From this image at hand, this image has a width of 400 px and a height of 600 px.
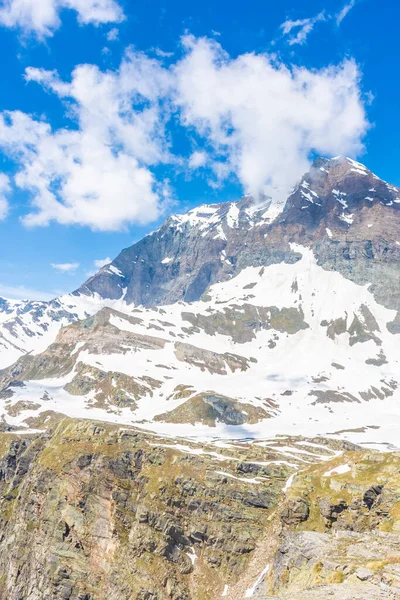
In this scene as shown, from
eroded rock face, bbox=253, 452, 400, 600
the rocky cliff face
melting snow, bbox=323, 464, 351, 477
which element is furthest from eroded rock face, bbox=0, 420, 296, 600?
eroded rock face, bbox=253, 452, 400, 600

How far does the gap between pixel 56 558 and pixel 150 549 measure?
22998 millimetres

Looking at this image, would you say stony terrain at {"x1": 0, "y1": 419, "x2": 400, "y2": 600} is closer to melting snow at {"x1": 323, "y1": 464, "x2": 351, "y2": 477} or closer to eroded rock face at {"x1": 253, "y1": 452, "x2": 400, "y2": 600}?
eroded rock face at {"x1": 253, "y1": 452, "x2": 400, "y2": 600}

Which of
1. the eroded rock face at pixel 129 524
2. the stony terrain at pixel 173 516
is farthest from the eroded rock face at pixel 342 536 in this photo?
the eroded rock face at pixel 129 524

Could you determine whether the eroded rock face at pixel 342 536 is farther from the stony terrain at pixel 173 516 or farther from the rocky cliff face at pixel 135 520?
the rocky cliff face at pixel 135 520

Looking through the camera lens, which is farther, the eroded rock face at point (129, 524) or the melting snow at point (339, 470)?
the melting snow at point (339, 470)

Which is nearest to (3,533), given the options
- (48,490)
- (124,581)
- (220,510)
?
(48,490)

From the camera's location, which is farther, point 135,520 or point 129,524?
point 129,524

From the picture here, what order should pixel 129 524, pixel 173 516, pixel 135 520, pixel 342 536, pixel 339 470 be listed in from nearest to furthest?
pixel 342 536
pixel 339 470
pixel 173 516
pixel 135 520
pixel 129 524

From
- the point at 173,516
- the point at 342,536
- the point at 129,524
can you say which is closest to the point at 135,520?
the point at 129,524

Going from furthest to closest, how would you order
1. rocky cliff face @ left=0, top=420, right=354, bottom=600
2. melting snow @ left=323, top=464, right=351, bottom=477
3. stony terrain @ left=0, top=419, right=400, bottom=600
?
1. melting snow @ left=323, top=464, right=351, bottom=477
2. rocky cliff face @ left=0, top=420, right=354, bottom=600
3. stony terrain @ left=0, top=419, right=400, bottom=600

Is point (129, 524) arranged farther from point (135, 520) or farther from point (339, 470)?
point (339, 470)

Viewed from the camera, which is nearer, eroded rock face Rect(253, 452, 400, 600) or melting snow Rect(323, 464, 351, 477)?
eroded rock face Rect(253, 452, 400, 600)

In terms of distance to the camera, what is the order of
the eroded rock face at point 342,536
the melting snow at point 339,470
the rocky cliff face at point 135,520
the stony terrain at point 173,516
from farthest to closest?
the melting snow at point 339,470, the rocky cliff face at point 135,520, the stony terrain at point 173,516, the eroded rock face at point 342,536

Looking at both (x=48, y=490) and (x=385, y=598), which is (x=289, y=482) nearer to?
(x=48, y=490)
